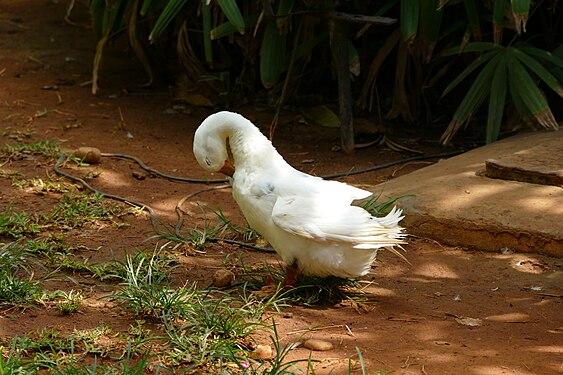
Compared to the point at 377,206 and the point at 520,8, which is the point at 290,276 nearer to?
the point at 377,206

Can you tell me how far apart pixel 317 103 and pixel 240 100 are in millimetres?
663

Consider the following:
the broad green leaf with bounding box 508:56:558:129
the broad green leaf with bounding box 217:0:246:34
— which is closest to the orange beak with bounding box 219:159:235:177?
the broad green leaf with bounding box 217:0:246:34

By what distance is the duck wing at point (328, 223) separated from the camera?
392 centimetres

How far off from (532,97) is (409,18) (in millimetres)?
1004

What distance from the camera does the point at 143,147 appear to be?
6750 millimetres

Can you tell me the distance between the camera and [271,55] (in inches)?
267

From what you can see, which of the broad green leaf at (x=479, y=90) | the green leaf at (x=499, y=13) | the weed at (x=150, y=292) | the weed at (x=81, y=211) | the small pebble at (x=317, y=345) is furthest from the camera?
the broad green leaf at (x=479, y=90)

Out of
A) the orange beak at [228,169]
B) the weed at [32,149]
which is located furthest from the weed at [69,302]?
the weed at [32,149]

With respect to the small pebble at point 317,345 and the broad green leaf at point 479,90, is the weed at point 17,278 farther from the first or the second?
the broad green leaf at point 479,90

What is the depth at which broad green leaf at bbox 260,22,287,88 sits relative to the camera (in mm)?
6746

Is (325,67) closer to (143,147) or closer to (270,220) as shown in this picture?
(143,147)

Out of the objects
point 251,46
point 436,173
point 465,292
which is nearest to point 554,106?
point 436,173

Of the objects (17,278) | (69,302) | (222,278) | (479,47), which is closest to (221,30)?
(479,47)

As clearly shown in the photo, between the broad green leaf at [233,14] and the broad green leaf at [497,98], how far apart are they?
1.80 meters
